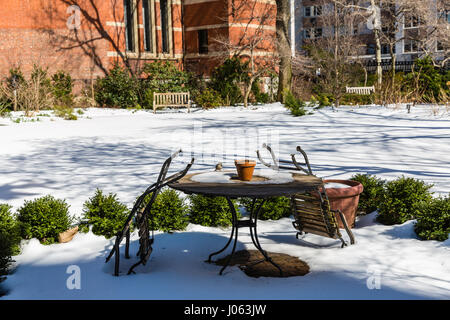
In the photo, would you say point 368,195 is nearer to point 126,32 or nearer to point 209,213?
point 209,213

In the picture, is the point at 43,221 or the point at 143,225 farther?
the point at 43,221

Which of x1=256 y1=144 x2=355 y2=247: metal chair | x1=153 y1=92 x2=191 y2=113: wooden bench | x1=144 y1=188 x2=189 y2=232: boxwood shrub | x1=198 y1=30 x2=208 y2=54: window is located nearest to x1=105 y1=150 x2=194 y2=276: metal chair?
x1=144 y1=188 x2=189 y2=232: boxwood shrub

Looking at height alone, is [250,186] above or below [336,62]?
below

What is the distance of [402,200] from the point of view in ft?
19.1

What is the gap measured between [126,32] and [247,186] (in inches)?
1007

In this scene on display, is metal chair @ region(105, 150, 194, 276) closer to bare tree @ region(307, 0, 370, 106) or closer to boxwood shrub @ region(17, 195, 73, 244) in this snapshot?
boxwood shrub @ region(17, 195, 73, 244)

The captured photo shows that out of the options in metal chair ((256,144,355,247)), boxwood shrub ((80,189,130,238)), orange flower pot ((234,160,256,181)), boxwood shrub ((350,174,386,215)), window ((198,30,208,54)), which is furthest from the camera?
window ((198,30,208,54))

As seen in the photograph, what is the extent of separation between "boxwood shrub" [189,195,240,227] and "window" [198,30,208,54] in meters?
24.7

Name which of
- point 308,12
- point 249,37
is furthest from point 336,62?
point 308,12

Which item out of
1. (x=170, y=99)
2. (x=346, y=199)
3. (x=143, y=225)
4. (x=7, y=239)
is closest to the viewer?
(x=7, y=239)

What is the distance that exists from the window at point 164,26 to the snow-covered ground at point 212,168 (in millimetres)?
14010

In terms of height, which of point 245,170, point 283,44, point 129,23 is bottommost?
point 245,170

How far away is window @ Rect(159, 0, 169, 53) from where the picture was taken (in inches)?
1169
